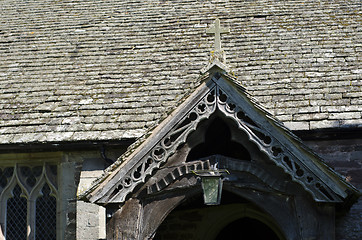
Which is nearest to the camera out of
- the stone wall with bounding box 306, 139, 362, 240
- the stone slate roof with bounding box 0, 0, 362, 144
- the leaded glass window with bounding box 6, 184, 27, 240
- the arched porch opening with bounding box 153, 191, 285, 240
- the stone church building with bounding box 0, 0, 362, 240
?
the stone church building with bounding box 0, 0, 362, 240

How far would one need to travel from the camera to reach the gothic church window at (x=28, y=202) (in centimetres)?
1063

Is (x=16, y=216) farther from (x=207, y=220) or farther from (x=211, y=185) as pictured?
(x=211, y=185)

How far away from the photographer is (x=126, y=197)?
25.1 feet

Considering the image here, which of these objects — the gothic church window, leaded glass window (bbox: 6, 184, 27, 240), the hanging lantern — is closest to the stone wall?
the hanging lantern

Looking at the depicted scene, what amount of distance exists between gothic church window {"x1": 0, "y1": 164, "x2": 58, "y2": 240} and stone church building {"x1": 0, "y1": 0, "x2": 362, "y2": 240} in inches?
0.9

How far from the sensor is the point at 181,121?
775 cm

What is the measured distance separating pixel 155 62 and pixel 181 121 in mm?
3776

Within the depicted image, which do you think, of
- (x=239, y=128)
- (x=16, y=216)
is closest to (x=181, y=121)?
(x=239, y=128)

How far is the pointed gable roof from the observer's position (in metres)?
7.32

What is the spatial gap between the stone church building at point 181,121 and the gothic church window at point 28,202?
0.9 inches

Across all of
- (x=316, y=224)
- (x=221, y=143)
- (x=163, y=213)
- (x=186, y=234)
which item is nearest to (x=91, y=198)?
(x=163, y=213)

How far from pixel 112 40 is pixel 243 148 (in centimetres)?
480

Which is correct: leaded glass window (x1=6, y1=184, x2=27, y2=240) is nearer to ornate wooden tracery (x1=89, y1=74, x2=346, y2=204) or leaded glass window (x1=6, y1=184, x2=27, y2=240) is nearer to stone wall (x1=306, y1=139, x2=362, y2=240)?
ornate wooden tracery (x1=89, y1=74, x2=346, y2=204)

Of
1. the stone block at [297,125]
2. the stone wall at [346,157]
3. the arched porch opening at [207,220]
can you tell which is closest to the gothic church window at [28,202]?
the arched porch opening at [207,220]
